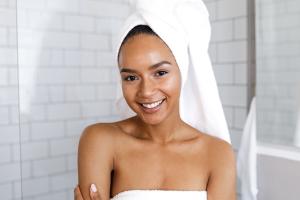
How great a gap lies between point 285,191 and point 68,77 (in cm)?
101

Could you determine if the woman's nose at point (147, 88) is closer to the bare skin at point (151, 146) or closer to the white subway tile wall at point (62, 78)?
the bare skin at point (151, 146)

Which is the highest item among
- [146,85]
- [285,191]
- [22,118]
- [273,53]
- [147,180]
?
[273,53]

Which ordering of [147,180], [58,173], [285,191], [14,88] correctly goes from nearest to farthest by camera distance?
[147,180], [285,191], [14,88], [58,173]

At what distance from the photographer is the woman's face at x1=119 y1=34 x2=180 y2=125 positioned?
901mm

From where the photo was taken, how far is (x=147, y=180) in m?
1.01

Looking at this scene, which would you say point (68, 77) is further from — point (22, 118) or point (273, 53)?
point (273, 53)

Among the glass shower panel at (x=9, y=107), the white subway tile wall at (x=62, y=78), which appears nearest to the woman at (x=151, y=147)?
the white subway tile wall at (x=62, y=78)

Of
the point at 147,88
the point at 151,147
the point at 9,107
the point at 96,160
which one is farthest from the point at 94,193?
the point at 9,107

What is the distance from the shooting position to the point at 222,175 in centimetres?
100

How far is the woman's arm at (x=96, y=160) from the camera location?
98cm

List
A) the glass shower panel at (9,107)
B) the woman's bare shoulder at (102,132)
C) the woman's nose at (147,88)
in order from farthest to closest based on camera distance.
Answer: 1. the glass shower panel at (9,107)
2. the woman's bare shoulder at (102,132)
3. the woman's nose at (147,88)

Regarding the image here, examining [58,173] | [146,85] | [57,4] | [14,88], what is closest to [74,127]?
[58,173]

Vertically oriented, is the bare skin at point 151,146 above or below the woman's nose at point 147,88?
below

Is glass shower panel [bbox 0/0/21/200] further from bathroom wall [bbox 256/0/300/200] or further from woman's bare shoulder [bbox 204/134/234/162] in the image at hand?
bathroom wall [bbox 256/0/300/200]
